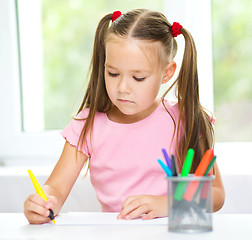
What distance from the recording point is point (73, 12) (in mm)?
1722

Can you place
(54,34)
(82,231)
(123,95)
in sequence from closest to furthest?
(82,231), (123,95), (54,34)

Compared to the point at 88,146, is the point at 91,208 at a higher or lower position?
lower

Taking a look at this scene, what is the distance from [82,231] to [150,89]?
0.36 metres

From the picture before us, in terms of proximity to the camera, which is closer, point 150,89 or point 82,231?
point 82,231

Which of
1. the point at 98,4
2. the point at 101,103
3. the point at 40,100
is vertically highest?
the point at 98,4

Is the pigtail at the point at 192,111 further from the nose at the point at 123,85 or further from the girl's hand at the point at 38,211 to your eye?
the girl's hand at the point at 38,211

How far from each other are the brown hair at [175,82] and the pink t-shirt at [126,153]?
3 cm

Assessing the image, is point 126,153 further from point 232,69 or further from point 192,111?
point 232,69

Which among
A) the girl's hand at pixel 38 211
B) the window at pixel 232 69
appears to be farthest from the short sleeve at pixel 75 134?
the window at pixel 232 69

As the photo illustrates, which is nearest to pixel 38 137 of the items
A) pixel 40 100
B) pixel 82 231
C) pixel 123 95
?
pixel 40 100

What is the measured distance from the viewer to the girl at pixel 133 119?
3.16 feet

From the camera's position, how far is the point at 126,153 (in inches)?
43.8

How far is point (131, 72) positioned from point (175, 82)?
141mm

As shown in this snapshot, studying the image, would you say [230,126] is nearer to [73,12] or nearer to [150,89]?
[73,12]
